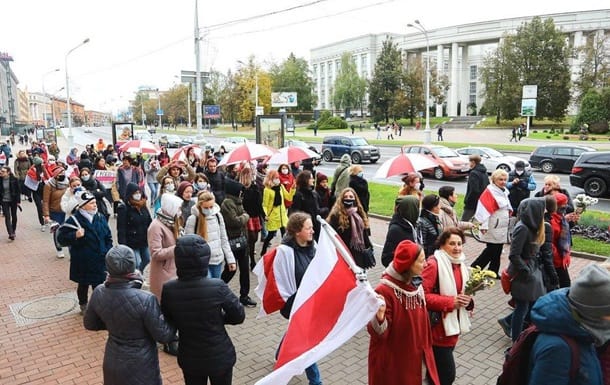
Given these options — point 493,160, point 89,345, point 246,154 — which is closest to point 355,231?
point 89,345

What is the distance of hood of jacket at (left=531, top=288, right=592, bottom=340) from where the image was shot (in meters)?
2.42

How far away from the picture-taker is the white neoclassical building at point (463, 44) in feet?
219

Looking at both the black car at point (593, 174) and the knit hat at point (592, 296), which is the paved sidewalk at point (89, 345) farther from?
the black car at point (593, 174)

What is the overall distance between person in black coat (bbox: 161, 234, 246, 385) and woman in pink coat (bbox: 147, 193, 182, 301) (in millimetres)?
1851

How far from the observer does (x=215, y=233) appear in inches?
234

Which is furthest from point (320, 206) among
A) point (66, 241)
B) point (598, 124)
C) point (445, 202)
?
point (598, 124)

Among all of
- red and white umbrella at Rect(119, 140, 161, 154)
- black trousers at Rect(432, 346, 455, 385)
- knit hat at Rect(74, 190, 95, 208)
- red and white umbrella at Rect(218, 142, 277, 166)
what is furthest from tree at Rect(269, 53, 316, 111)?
black trousers at Rect(432, 346, 455, 385)

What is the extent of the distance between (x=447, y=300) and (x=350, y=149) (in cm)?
2704

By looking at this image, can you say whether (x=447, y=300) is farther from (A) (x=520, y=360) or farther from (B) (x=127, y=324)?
(B) (x=127, y=324)

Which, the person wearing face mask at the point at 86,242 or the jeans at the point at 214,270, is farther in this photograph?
the person wearing face mask at the point at 86,242

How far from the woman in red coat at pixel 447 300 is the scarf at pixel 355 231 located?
90.8 inches

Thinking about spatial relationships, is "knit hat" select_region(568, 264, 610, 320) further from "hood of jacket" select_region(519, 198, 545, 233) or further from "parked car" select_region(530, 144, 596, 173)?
"parked car" select_region(530, 144, 596, 173)

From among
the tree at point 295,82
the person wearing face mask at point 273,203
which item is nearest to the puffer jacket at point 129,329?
the person wearing face mask at point 273,203

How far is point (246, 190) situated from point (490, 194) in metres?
3.92
